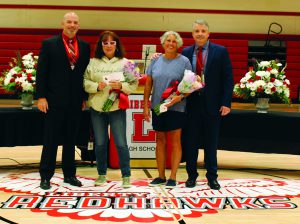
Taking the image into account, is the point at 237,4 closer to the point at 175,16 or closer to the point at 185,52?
the point at 175,16

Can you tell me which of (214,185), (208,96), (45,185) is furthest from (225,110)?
(45,185)

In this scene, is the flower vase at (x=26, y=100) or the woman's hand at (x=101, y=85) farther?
the flower vase at (x=26, y=100)

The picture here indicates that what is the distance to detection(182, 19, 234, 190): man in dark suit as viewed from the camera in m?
4.69

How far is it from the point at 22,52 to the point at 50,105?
22.3 ft

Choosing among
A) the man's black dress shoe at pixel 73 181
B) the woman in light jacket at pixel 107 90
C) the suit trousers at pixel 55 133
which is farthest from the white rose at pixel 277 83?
the man's black dress shoe at pixel 73 181

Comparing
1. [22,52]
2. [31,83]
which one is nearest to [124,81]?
[31,83]

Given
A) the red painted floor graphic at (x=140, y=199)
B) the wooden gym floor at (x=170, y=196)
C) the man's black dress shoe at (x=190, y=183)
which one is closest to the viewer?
the wooden gym floor at (x=170, y=196)

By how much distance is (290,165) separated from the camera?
6426 mm

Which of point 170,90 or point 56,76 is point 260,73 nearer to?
point 170,90

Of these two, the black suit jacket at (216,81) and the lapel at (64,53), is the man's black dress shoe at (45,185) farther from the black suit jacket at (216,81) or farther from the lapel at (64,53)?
the black suit jacket at (216,81)

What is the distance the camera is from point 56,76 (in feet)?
15.1

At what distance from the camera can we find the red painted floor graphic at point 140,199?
3.87 metres

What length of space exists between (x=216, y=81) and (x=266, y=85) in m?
1.10

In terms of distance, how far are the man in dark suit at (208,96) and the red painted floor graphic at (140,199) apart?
1.26 ft
